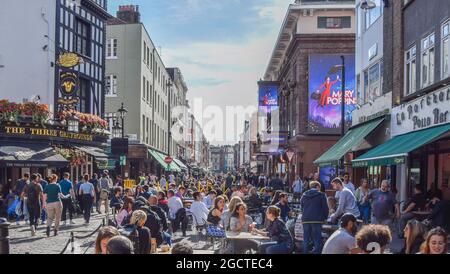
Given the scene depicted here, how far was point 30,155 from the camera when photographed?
2319 centimetres

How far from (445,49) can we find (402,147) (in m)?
2.96

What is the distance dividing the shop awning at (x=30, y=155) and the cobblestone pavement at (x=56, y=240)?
3899mm

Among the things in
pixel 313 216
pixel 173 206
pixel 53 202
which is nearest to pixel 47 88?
pixel 53 202

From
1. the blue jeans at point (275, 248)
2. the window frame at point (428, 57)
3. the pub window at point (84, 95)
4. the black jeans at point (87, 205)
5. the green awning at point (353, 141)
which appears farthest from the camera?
the pub window at point (84, 95)

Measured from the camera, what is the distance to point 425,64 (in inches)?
708

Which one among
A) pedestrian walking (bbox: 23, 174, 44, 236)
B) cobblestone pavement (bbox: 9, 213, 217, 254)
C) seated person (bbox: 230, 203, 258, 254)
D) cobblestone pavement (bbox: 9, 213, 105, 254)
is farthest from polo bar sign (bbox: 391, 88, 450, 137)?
pedestrian walking (bbox: 23, 174, 44, 236)

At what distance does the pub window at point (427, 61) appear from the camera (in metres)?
17.3

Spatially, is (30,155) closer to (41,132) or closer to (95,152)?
(41,132)

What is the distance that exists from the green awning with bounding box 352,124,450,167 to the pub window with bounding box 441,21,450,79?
156 centimetres

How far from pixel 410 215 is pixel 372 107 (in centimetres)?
1146

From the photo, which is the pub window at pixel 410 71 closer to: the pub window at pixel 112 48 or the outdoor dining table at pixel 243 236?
the outdoor dining table at pixel 243 236

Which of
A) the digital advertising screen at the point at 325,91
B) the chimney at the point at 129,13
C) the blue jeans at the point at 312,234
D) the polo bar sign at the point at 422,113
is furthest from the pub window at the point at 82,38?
the blue jeans at the point at 312,234

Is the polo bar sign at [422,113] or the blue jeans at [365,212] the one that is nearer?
the polo bar sign at [422,113]
